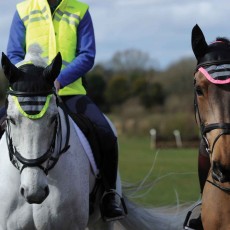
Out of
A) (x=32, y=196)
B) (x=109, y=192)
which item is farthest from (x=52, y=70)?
(x=109, y=192)

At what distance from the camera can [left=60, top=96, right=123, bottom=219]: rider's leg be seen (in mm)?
7965

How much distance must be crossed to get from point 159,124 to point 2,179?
41.1m

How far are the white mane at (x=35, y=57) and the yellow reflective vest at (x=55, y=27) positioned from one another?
59 cm

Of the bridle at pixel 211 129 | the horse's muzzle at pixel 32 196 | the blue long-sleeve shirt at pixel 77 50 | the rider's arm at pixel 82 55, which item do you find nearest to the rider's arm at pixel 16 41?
the blue long-sleeve shirt at pixel 77 50

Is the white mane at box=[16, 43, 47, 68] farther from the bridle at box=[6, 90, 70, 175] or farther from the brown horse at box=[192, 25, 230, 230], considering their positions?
the brown horse at box=[192, 25, 230, 230]

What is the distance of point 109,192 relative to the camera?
800cm

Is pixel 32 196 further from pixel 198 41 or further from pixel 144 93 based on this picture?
pixel 144 93

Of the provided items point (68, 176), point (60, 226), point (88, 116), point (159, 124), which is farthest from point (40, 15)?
point (159, 124)

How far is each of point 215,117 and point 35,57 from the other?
2018 mm

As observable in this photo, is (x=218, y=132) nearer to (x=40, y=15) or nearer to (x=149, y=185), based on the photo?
(x=40, y=15)

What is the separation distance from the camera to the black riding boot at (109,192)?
7996mm

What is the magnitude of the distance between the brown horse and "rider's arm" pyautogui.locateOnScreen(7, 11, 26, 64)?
2262 mm

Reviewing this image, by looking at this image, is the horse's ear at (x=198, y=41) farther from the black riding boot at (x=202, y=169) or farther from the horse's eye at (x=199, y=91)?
the black riding boot at (x=202, y=169)

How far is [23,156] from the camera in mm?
6172
